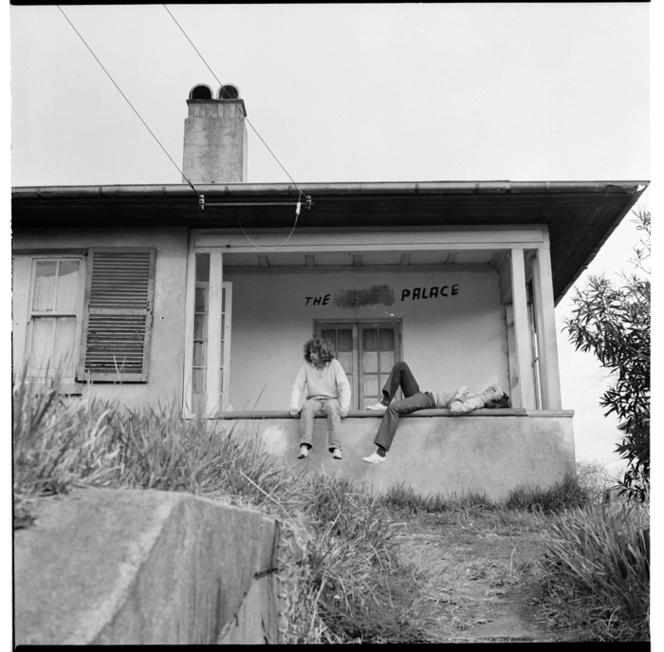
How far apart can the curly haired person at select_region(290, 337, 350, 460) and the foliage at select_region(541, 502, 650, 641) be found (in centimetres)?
323

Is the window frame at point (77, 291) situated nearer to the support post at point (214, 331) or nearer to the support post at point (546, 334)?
the support post at point (214, 331)

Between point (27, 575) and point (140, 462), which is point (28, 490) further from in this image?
point (140, 462)

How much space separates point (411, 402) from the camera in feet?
27.3

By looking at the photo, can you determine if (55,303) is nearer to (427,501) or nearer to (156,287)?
(156,287)

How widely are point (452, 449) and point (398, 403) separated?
0.73 m

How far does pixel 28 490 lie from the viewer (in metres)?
2.52

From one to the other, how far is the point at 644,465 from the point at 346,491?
6.32ft

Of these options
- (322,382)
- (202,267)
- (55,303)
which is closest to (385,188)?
(322,382)

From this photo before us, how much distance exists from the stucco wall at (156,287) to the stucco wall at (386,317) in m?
1.93

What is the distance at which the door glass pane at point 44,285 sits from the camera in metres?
9.15

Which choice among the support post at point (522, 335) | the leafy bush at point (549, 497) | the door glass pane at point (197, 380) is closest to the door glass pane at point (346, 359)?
the door glass pane at point (197, 380)

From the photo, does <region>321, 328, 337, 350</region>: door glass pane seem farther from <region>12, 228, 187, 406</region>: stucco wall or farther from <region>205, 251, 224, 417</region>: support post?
<region>12, 228, 187, 406</region>: stucco wall

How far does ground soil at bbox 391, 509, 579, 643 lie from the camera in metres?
4.48

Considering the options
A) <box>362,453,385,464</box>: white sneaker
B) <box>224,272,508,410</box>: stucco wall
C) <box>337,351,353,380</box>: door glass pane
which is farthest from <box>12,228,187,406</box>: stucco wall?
<box>337,351,353,380</box>: door glass pane
